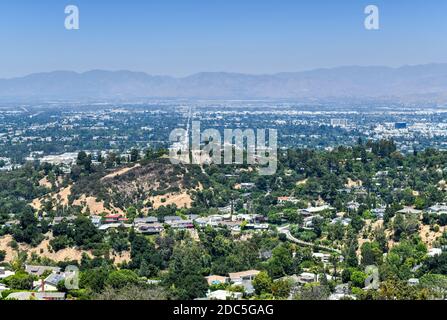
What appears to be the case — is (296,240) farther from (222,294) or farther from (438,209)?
(222,294)

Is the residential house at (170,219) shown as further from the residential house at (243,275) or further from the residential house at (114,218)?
the residential house at (243,275)

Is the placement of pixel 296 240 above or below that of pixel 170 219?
below

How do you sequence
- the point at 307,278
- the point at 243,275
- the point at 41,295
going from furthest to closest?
the point at 243,275 < the point at 307,278 < the point at 41,295

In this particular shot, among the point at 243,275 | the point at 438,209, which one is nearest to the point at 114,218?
the point at 243,275

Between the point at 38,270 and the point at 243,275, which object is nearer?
the point at 243,275

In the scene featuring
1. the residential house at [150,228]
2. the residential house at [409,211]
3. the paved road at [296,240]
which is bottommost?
the paved road at [296,240]

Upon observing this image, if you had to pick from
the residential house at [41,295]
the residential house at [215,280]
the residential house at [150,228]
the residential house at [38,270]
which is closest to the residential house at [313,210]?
the residential house at [150,228]

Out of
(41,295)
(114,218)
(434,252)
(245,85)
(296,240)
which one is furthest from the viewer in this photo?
(245,85)

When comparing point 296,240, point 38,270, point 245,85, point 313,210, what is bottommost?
point 296,240
